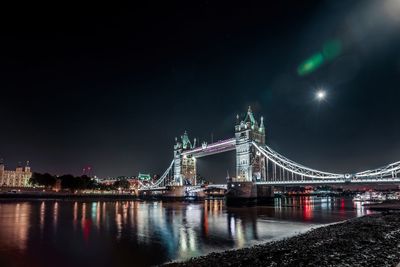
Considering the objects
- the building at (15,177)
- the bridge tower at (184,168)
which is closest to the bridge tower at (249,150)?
the bridge tower at (184,168)

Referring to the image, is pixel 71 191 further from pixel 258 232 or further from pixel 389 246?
pixel 389 246

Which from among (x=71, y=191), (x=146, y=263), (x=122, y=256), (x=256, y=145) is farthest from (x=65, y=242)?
(x=71, y=191)

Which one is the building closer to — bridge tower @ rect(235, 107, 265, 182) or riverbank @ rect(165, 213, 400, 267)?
bridge tower @ rect(235, 107, 265, 182)

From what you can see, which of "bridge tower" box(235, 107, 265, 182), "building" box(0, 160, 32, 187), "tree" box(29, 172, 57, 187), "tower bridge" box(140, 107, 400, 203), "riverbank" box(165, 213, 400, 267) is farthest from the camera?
"building" box(0, 160, 32, 187)

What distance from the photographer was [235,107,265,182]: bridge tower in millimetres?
69875

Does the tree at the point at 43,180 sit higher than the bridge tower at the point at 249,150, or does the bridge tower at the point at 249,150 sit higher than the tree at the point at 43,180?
the bridge tower at the point at 249,150

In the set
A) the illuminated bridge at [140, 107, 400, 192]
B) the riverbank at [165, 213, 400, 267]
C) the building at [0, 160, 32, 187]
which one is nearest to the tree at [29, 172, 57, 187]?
the building at [0, 160, 32, 187]

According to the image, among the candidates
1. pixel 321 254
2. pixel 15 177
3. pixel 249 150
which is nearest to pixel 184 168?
pixel 249 150

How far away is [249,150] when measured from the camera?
71.3 meters

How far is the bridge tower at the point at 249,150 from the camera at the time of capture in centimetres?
6988

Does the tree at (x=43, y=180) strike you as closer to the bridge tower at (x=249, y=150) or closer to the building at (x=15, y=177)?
the building at (x=15, y=177)

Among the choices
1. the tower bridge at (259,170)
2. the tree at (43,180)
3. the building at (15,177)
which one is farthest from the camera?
the building at (15,177)

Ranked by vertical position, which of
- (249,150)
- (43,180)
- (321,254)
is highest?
(249,150)

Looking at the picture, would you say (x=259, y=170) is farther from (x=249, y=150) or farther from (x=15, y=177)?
(x=15, y=177)
